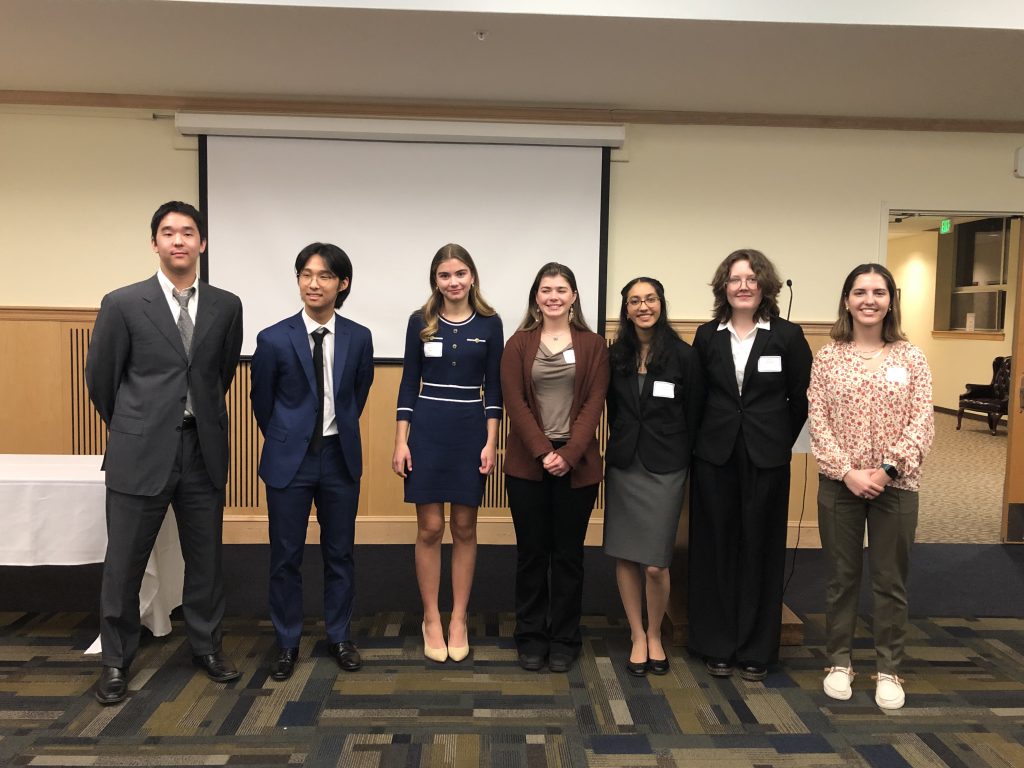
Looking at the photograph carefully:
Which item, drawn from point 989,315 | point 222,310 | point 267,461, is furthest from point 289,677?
point 989,315

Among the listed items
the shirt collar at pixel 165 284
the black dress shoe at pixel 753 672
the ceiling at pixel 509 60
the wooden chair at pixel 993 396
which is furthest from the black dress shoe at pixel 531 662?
the wooden chair at pixel 993 396

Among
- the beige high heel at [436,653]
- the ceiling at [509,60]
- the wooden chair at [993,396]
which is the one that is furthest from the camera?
the wooden chair at [993,396]

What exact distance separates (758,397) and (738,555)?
586mm

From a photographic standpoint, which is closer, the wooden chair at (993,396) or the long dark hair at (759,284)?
the long dark hair at (759,284)

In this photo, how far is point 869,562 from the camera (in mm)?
2553

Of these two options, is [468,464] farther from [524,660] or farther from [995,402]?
[995,402]

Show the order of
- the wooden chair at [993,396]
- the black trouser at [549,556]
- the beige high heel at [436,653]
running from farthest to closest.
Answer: the wooden chair at [993,396], the beige high heel at [436,653], the black trouser at [549,556]

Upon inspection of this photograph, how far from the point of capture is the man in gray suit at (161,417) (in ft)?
7.93

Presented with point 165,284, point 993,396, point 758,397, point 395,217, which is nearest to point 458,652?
point 758,397

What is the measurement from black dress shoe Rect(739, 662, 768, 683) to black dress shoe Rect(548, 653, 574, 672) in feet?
2.06

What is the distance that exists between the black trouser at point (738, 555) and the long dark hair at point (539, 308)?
26.4 inches

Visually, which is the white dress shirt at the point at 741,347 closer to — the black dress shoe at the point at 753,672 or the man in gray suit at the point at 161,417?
the black dress shoe at the point at 753,672

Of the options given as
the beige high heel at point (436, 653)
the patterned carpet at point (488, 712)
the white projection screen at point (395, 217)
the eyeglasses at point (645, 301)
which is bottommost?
the patterned carpet at point (488, 712)

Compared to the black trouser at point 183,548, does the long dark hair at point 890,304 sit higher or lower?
higher
